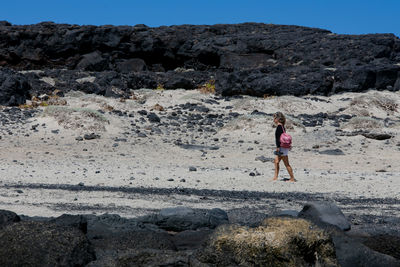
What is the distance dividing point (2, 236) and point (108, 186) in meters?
5.76

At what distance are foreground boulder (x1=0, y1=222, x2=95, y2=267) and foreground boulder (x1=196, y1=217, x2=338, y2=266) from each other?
2.87 feet

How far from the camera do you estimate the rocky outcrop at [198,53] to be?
1010 inches

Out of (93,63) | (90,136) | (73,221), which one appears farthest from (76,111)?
(93,63)

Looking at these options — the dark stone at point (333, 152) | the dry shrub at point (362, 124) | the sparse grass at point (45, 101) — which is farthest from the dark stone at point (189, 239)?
the sparse grass at point (45, 101)

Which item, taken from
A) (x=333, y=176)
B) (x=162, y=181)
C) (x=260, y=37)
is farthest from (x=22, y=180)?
(x=260, y=37)

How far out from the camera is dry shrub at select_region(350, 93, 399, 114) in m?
21.7

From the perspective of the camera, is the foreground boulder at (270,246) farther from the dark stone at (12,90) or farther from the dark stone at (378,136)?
the dark stone at (12,90)

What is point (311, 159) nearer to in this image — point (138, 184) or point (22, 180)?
point (138, 184)

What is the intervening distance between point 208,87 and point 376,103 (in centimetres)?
753

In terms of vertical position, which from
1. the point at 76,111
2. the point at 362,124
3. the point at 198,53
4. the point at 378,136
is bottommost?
the point at 378,136

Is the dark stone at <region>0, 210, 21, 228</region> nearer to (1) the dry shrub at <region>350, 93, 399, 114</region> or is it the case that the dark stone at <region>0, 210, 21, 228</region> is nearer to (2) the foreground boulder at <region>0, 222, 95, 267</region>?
(2) the foreground boulder at <region>0, 222, 95, 267</region>

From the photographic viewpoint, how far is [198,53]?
32.1 m

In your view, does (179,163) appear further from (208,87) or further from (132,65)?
(132,65)

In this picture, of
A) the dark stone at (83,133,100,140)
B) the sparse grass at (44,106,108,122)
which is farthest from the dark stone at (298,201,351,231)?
the sparse grass at (44,106,108,122)
